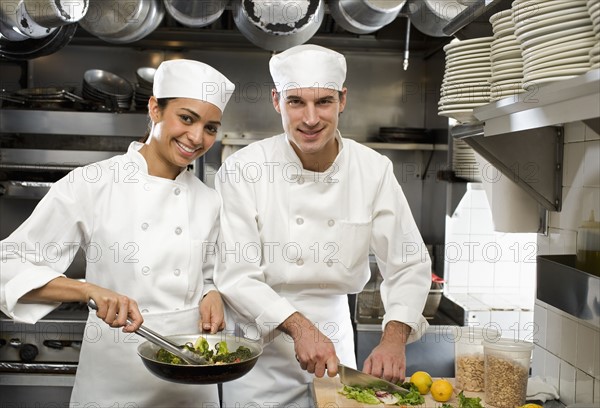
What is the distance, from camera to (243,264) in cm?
205

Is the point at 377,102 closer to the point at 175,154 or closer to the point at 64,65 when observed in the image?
the point at 64,65

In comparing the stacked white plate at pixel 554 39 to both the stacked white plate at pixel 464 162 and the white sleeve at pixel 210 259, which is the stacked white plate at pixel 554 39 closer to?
the white sleeve at pixel 210 259

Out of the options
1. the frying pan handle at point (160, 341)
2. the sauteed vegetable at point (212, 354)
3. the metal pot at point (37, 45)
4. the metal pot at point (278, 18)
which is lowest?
the sauteed vegetable at point (212, 354)

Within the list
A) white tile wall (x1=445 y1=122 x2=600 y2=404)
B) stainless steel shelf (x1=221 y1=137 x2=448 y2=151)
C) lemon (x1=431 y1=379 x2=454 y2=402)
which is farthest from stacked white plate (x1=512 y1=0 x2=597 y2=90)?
stainless steel shelf (x1=221 y1=137 x2=448 y2=151)

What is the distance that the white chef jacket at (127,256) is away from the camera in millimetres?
1939

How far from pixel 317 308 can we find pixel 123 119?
2048 mm

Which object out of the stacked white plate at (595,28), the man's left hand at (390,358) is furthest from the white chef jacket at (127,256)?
the stacked white plate at (595,28)

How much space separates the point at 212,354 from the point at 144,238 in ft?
1.31

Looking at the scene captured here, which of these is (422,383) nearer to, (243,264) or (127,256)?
(243,264)

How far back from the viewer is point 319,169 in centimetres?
223

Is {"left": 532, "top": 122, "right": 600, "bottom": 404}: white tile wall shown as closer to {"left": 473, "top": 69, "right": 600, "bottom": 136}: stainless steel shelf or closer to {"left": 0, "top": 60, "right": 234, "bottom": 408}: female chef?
{"left": 473, "top": 69, "right": 600, "bottom": 136}: stainless steel shelf

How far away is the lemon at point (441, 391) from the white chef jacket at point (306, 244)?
25 cm

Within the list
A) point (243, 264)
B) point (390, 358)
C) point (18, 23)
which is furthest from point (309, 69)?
point (18, 23)

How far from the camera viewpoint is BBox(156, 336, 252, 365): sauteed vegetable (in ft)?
5.81
